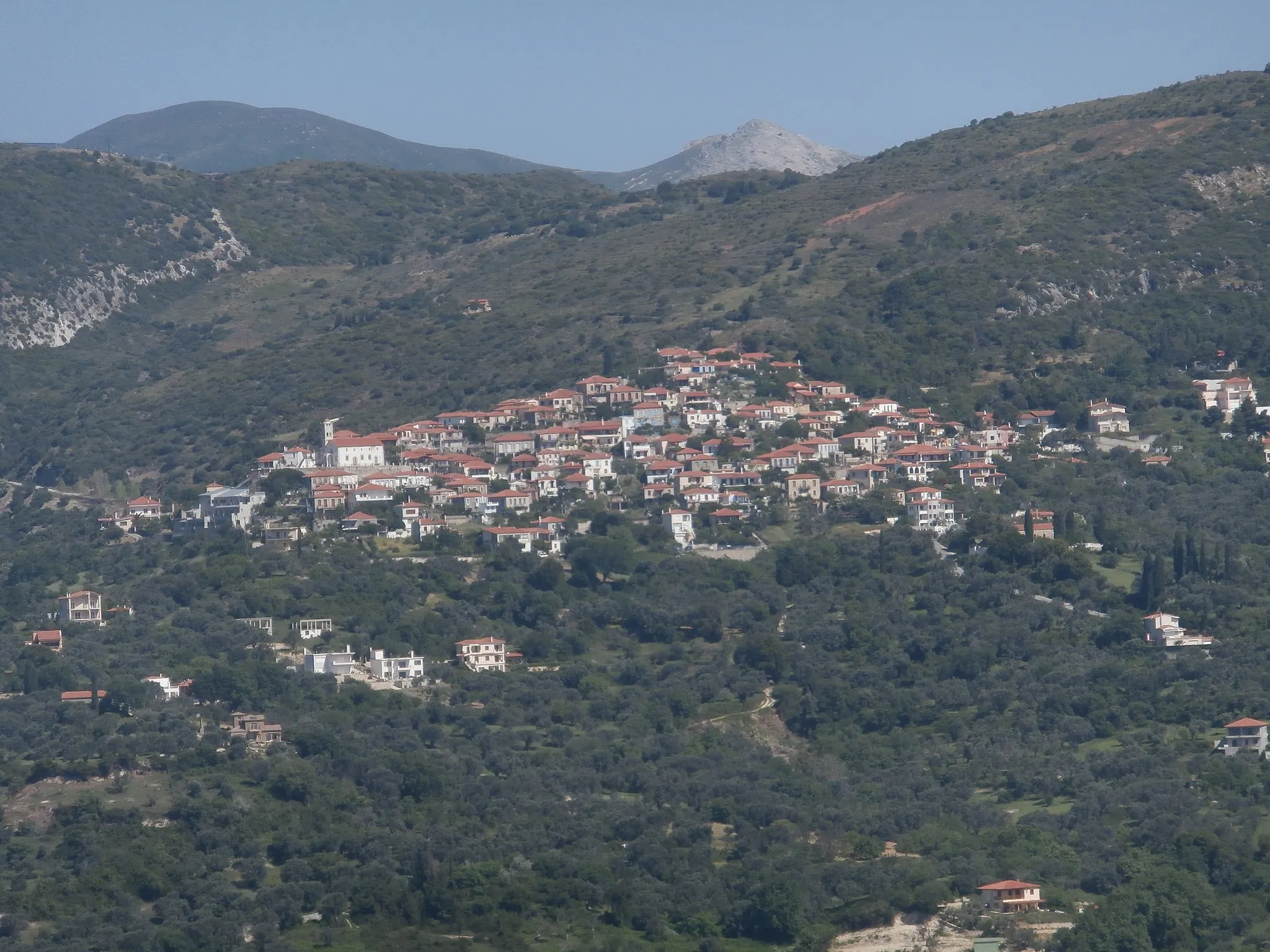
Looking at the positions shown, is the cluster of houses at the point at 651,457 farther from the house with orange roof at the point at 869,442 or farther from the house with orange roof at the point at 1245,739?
the house with orange roof at the point at 1245,739

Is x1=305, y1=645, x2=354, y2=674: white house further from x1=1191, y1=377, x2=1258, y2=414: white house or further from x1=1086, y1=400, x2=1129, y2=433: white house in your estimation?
x1=1191, y1=377, x2=1258, y2=414: white house

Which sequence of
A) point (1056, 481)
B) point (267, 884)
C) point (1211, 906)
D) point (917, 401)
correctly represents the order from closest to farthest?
point (1211, 906), point (267, 884), point (1056, 481), point (917, 401)

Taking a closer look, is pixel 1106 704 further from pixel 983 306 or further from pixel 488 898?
pixel 983 306

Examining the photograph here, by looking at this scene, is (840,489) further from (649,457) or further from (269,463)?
(269,463)

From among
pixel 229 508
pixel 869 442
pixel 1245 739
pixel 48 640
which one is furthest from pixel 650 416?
pixel 1245 739

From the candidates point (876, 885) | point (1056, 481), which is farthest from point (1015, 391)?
point (876, 885)

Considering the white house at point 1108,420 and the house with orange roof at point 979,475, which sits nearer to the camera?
the house with orange roof at point 979,475

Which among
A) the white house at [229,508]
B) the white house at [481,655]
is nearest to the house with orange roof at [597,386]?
the white house at [229,508]
